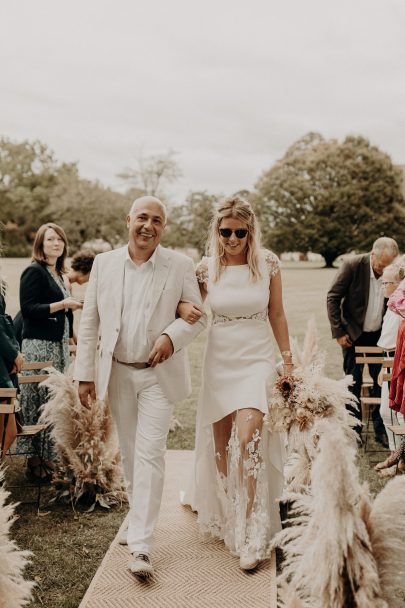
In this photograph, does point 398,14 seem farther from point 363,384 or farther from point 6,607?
point 6,607

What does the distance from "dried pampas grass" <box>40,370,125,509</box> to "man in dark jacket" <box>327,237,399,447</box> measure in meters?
3.13

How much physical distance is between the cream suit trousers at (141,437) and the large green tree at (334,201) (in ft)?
123

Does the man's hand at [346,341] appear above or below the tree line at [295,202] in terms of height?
below

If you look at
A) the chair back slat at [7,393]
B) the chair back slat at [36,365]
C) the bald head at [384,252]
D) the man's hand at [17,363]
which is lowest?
the chair back slat at [7,393]

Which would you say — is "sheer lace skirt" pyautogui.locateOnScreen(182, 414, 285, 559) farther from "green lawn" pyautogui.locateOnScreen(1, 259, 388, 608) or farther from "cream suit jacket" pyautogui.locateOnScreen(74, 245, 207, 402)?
"green lawn" pyautogui.locateOnScreen(1, 259, 388, 608)

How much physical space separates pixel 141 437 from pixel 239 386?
777mm

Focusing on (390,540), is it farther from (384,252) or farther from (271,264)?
(384,252)

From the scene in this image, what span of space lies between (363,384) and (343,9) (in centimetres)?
1002

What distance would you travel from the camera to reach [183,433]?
7.64 metres

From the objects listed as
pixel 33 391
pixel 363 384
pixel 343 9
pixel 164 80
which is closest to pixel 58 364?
pixel 33 391

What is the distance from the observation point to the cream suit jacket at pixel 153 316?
4.03m

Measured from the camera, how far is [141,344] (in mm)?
4004

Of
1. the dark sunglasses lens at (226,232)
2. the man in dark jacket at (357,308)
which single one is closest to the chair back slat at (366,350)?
the man in dark jacket at (357,308)

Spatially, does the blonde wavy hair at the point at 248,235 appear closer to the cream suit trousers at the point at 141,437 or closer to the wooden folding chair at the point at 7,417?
the cream suit trousers at the point at 141,437
